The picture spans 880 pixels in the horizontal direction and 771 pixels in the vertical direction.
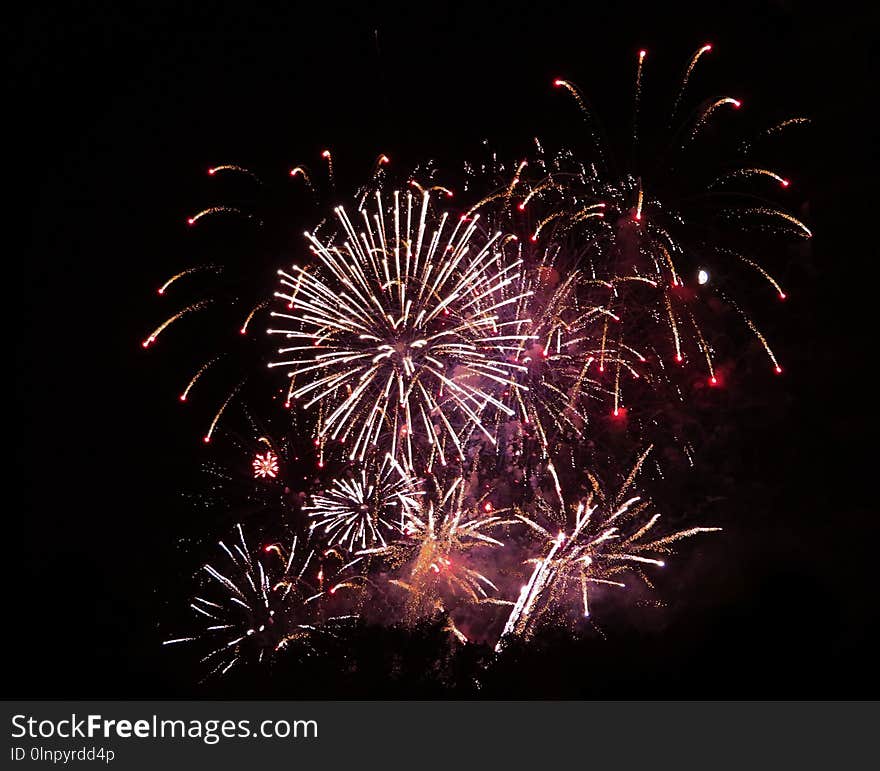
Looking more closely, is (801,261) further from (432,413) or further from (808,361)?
(432,413)

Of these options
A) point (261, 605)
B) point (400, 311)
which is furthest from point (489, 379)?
point (261, 605)

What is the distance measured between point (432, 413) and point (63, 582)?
8697 millimetres

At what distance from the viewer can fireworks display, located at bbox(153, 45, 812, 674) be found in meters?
11.5

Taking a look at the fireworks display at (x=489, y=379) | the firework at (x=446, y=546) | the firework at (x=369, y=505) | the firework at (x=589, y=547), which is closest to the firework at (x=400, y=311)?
the fireworks display at (x=489, y=379)

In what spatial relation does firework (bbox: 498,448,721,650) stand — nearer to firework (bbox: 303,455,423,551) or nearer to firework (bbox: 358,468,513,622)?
firework (bbox: 358,468,513,622)

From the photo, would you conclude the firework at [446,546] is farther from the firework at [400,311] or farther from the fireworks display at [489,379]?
the firework at [400,311]

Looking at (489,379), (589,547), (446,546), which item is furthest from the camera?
(446,546)

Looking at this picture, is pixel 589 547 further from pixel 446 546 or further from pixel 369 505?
pixel 369 505

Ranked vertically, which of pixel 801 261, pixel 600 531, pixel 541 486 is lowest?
pixel 600 531

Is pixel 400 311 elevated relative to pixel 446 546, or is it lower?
elevated

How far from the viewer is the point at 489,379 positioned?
13.0 metres

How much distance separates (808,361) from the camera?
13.5 m

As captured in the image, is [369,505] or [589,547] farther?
[369,505]

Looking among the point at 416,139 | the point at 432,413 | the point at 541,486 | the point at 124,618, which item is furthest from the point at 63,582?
the point at 416,139
